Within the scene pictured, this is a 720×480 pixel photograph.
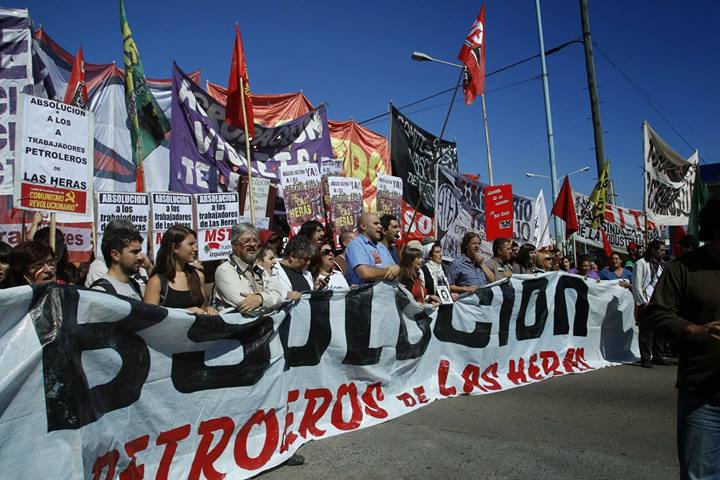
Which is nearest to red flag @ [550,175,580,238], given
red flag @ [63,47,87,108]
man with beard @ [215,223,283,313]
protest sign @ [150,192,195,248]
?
protest sign @ [150,192,195,248]

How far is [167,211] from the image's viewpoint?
804 centimetres

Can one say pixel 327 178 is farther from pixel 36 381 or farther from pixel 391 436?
pixel 36 381

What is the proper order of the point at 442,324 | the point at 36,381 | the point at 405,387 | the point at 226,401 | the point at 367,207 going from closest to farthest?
the point at 36,381
the point at 226,401
the point at 405,387
the point at 442,324
the point at 367,207

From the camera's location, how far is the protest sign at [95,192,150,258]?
750 centimetres

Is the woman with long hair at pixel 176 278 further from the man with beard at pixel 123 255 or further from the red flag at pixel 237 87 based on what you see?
the red flag at pixel 237 87

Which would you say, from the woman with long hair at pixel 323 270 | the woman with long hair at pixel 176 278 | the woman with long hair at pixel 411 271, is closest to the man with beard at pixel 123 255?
the woman with long hair at pixel 176 278

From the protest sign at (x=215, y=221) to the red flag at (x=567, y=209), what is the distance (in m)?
7.16

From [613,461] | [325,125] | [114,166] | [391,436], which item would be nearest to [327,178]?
[325,125]

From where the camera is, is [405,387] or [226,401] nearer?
[226,401]

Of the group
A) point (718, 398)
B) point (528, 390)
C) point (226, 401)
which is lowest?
point (528, 390)

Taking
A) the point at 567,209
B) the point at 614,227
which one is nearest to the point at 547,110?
the point at 614,227

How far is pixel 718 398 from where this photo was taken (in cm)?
236

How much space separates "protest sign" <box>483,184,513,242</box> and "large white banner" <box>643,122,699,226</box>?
125 inches

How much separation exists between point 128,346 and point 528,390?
429cm
